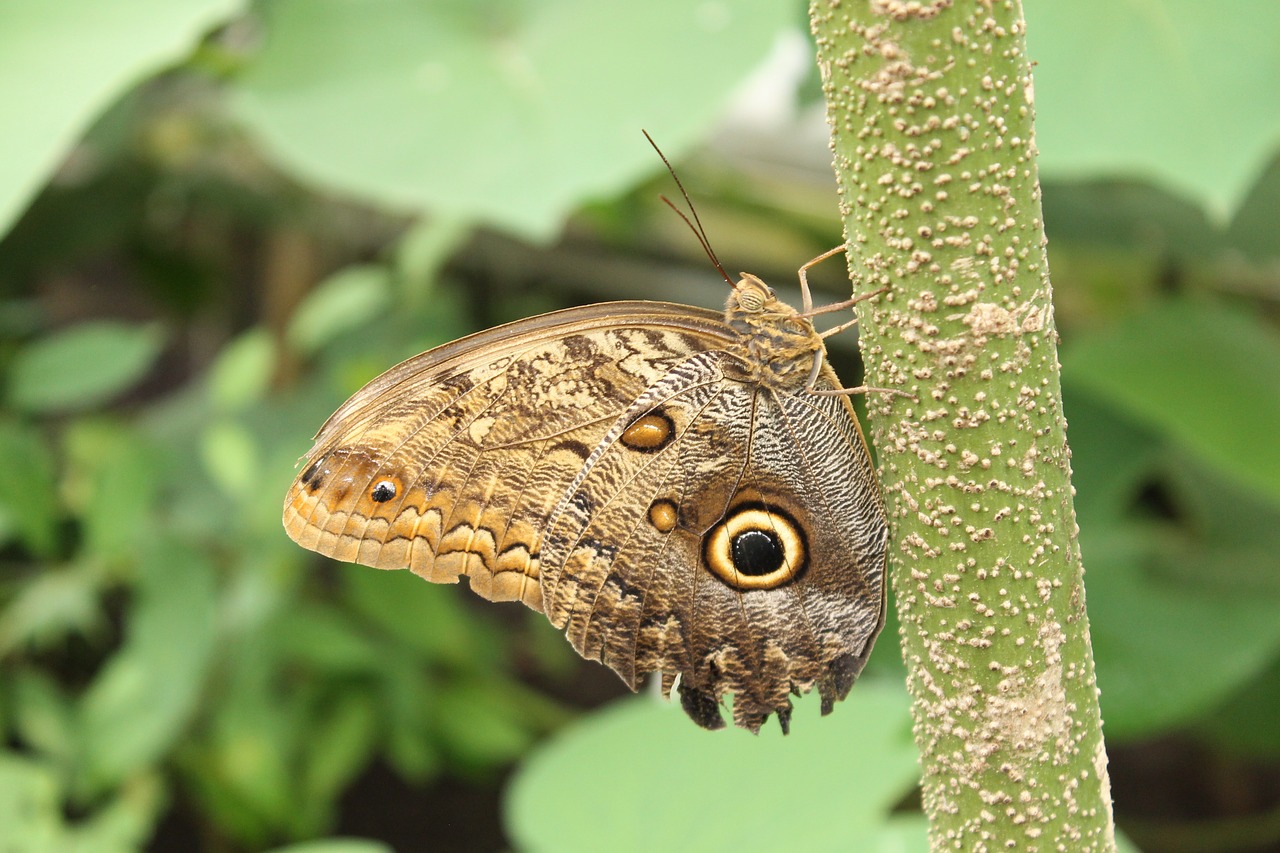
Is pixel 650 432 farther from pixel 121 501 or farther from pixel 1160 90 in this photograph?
pixel 121 501

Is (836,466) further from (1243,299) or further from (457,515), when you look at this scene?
(1243,299)

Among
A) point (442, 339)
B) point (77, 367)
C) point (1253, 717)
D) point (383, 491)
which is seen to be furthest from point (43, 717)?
point (1253, 717)

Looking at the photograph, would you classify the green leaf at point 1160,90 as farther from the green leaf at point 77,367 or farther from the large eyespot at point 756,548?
the green leaf at point 77,367

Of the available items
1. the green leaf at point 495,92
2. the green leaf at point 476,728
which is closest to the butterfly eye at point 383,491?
the green leaf at point 495,92

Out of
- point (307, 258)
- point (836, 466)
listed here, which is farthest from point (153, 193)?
point (836, 466)

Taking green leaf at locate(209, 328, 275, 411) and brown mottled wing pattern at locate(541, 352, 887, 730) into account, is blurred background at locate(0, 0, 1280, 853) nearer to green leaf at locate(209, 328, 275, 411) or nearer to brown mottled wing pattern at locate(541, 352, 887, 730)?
green leaf at locate(209, 328, 275, 411)
